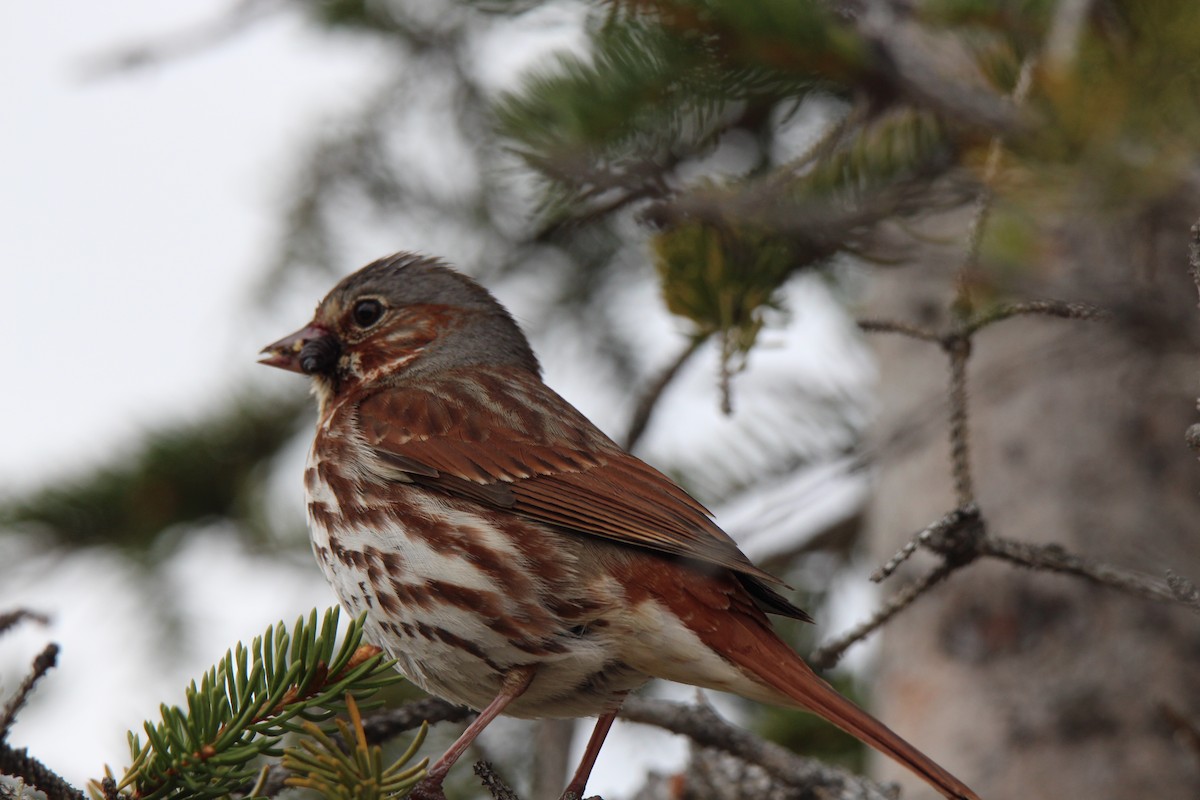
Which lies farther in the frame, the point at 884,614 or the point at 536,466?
the point at 536,466

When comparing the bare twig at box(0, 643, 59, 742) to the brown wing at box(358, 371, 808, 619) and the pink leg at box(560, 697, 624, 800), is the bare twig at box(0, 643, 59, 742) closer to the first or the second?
the pink leg at box(560, 697, 624, 800)

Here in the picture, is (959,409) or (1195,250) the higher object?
(959,409)

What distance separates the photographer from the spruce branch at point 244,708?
7.21ft

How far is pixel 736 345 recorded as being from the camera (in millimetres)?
3250

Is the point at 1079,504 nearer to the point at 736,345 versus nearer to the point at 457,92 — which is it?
the point at 736,345

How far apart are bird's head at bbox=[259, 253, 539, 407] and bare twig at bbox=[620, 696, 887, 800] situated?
4.70 ft

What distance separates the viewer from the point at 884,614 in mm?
2945

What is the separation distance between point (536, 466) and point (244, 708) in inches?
52.9

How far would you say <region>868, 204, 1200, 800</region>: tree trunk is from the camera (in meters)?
3.78

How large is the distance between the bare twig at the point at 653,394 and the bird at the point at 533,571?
0.15 metres

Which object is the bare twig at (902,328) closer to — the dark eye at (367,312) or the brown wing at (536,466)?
the brown wing at (536,466)

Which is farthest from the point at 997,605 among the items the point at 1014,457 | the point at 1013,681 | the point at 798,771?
the point at 798,771

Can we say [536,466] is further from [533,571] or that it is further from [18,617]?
[18,617]

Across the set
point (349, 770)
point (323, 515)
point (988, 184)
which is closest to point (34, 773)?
point (349, 770)
